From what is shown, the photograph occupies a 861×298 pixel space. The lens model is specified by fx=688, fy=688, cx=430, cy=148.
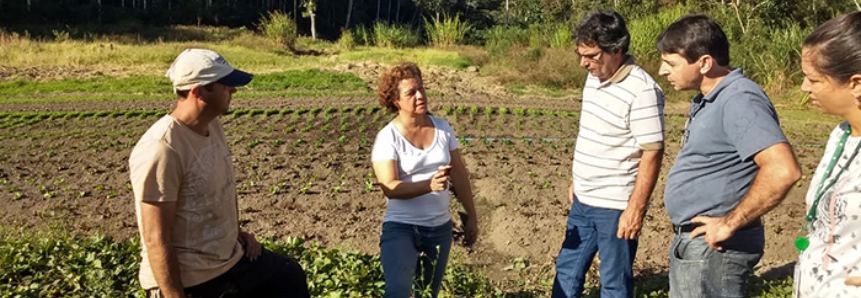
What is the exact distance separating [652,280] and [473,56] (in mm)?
19316

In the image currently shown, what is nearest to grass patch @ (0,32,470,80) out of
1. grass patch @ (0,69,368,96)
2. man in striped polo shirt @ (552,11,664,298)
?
grass patch @ (0,69,368,96)

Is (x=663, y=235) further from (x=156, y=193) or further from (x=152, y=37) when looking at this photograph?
(x=152, y=37)

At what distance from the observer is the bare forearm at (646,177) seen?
3.38 metres

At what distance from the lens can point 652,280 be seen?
16.5ft

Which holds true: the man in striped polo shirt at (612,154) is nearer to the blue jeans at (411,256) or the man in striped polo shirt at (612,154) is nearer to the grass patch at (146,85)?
the blue jeans at (411,256)

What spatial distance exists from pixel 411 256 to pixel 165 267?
1.18 m

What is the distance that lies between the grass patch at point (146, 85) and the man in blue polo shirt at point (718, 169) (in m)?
13.2

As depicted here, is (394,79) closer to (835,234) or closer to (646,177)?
(646,177)

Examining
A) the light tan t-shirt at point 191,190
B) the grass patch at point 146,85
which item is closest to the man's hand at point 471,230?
the light tan t-shirt at point 191,190

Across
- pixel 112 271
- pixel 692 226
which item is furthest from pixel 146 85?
pixel 692 226

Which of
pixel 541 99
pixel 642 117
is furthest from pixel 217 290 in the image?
pixel 541 99

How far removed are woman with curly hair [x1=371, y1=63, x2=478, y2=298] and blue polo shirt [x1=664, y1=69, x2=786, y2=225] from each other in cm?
111

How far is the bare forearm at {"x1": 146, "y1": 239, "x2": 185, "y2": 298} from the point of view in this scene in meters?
2.81

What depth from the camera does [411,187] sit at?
3.45 m
